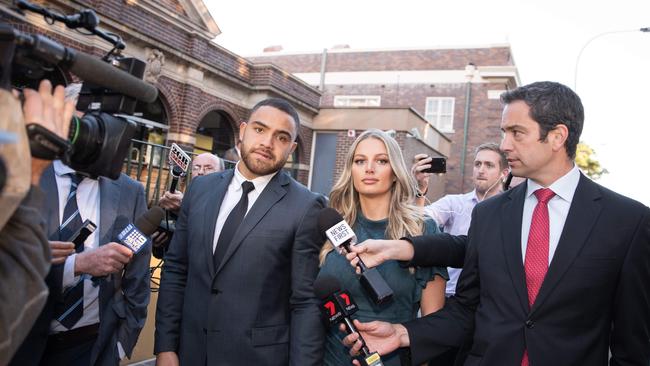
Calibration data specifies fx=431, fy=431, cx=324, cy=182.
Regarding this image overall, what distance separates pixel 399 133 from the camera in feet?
45.1

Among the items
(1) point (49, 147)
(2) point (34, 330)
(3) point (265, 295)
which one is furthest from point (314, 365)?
(1) point (49, 147)

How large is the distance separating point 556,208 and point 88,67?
2.10 metres

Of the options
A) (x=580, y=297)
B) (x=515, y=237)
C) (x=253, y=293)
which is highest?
(x=515, y=237)

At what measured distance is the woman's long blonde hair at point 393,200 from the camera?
2.51 metres

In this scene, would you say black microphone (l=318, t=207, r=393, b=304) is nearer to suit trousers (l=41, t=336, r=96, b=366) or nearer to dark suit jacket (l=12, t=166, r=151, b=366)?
dark suit jacket (l=12, t=166, r=151, b=366)

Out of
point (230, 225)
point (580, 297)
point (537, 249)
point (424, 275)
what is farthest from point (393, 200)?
point (580, 297)

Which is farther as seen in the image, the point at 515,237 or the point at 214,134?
the point at 214,134

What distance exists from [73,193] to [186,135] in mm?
8086

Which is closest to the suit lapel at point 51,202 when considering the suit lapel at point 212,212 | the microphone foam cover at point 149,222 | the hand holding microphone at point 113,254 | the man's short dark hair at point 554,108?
the hand holding microphone at point 113,254

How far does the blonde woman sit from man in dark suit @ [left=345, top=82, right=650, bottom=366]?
156 millimetres

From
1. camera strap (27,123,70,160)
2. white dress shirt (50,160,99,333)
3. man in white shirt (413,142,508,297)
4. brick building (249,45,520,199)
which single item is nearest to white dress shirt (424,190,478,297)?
man in white shirt (413,142,508,297)

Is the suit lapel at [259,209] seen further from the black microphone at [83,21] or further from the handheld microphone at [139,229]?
the black microphone at [83,21]

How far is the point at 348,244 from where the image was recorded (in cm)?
206

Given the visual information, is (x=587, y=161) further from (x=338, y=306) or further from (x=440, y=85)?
(x=338, y=306)
